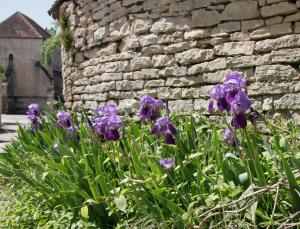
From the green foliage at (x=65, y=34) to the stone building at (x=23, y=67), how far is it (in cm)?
2762

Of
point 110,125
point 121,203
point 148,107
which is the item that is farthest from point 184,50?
point 121,203

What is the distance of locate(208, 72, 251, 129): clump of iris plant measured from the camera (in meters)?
2.14

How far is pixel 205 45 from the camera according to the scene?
4855mm

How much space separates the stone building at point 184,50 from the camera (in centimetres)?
423

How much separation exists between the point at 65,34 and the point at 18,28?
29483 mm

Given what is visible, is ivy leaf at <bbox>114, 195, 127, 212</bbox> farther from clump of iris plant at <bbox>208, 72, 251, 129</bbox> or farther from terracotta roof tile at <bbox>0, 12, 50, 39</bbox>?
terracotta roof tile at <bbox>0, 12, 50, 39</bbox>

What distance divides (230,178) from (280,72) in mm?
2077

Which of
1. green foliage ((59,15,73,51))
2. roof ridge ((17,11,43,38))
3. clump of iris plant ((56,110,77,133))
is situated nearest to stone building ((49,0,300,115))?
green foliage ((59,15,73,51))

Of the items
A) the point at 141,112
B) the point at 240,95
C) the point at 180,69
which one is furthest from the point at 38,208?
the point at 180,69

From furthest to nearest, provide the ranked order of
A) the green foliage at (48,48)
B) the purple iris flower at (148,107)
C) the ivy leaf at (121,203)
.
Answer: the green foliage at (48,48) < the purple iris flower at (148,107) < the ivy leaf at (121,203)

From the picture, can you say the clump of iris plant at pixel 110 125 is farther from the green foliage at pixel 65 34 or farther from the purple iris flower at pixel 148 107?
the green foliage at pixel 65 34

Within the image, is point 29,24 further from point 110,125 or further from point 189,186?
point 189,186

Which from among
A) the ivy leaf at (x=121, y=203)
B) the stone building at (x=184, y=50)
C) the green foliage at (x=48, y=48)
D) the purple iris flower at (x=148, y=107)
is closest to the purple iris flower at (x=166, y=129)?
the purple iris flower at (x=148, y=107)

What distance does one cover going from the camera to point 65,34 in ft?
24.3
